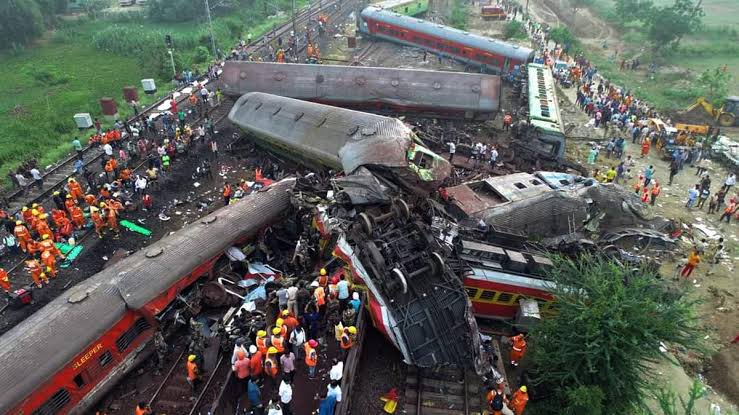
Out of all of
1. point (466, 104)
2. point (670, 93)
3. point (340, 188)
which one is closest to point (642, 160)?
point (466, 104)

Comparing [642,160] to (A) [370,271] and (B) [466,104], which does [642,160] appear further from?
(A) [370,271]

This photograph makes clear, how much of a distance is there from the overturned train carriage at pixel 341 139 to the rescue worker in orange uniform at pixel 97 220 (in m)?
7.52

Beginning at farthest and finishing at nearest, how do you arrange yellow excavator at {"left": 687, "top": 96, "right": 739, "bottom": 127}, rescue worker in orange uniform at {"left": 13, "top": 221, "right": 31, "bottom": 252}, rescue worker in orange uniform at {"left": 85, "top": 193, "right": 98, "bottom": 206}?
1. yellow excavator at {"left": 687, "top": 96, "right": 739, "bottom": 127}
2. rescue worker in orange uniform at {"left": 85, "top": 193, "right": 98, "bottom": 206}
3. rescue worker in orange uniform at {"left": 13, "top": 221, "right": 31, "bottom": 252}

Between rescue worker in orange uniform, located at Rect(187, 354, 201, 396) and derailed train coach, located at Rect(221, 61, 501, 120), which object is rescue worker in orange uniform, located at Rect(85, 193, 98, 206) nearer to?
rescue worker in orange uniform, located at Rect(187, 354, 201, 396)

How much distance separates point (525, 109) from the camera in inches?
936

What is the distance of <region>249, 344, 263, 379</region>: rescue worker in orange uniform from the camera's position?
30.5 ft

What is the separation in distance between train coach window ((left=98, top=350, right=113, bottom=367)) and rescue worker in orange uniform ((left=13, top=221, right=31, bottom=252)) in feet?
22.8

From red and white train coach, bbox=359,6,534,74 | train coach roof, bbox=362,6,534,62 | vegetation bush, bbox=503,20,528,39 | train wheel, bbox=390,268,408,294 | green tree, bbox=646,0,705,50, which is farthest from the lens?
vegetation bush, bbox=503,20,528,39

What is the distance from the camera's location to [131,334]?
10.9 meters

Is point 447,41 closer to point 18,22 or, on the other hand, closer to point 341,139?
point 341,139

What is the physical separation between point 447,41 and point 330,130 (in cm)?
1825

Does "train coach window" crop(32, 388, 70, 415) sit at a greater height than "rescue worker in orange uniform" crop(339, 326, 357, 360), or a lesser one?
lesser

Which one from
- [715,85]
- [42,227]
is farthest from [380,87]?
[715,85]

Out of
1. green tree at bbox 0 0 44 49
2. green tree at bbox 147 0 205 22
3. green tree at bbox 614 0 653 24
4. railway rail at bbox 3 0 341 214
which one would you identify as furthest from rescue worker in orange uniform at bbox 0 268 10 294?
green tree at bbox 614 0 653 24
